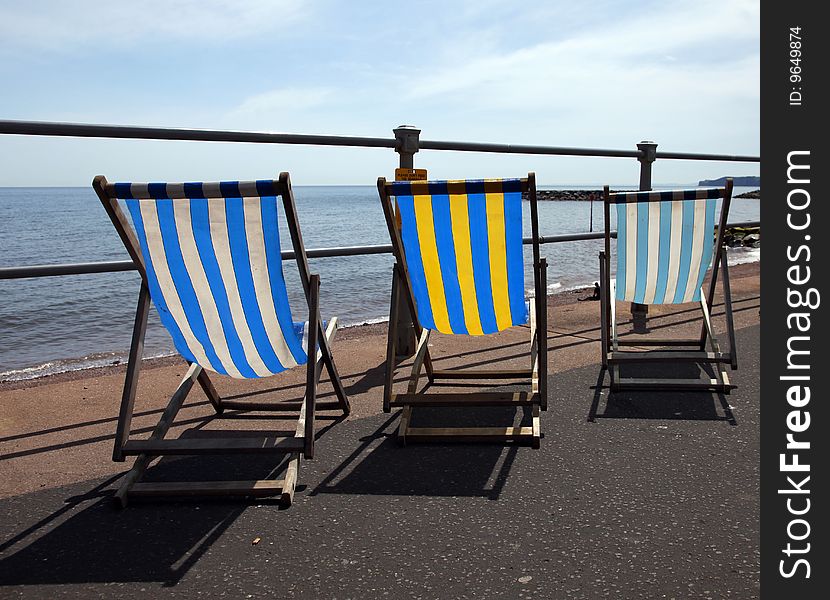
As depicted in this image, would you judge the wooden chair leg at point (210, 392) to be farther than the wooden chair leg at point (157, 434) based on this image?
Yes

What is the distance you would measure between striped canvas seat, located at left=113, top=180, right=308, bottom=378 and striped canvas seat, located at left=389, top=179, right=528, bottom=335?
2.33 ft

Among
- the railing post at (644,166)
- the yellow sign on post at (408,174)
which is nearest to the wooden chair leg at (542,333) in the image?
the yellow sign on post at (408,174)

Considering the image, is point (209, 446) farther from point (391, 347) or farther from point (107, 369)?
point (107, 369)

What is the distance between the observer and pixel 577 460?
2949 millimetres

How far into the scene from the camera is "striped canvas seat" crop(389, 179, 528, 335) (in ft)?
10.7

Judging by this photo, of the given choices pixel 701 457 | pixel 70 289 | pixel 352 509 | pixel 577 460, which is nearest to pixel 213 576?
pixel 352 509

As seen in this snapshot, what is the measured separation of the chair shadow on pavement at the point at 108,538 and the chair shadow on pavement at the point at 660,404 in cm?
182

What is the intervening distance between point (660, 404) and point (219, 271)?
2.30 meters

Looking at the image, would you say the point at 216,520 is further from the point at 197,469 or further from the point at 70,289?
the point at 70,289

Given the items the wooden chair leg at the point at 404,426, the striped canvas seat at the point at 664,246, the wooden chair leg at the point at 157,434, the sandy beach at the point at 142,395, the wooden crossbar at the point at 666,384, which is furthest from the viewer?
the striped canvas seat at the point at 664,246

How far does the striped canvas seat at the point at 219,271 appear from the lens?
9.11ft

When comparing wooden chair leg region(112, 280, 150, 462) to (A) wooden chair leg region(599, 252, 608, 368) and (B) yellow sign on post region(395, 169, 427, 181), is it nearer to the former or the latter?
(B) yellow sign on post region(395, 169, 427, 181)

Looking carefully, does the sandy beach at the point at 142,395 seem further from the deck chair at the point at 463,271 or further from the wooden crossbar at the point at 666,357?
the deck chair at the point at 463,271
